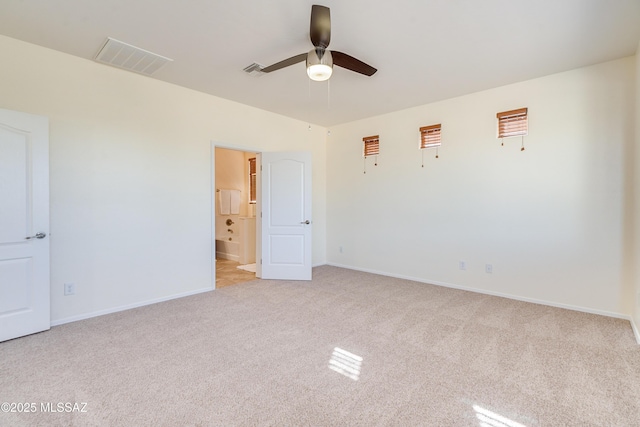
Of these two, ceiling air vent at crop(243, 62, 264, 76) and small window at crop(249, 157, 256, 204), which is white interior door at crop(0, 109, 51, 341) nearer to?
ceiling air vent at crop(243, 62, 264, 76)

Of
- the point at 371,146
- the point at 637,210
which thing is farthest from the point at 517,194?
the point at 371,146

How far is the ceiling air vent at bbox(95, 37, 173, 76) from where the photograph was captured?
9.17 feet

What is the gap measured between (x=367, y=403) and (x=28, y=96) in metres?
3.94

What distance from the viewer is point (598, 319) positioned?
10.1 ft

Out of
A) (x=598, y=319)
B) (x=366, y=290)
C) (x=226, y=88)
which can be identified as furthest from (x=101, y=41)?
(x=598, y=319)

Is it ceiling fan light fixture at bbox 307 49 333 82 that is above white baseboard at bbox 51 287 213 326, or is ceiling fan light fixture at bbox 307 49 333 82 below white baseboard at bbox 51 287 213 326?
above

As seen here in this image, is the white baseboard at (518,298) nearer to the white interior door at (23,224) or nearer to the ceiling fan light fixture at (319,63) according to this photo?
the ceiling fan light fixture at (319,63)

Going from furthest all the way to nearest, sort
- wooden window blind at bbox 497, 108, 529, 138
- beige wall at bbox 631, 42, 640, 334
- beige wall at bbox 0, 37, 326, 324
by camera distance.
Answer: wooden window blind at bbox 497, 108, 529, 138 → beige wall at bbox 0, 37, 326, 324 → beige wall at bbox 631, 42, 640, 334

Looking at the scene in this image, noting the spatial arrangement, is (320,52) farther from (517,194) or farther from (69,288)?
(69,288)

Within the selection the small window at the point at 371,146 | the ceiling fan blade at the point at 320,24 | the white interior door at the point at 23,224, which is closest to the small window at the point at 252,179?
the small window at the point at 371,146

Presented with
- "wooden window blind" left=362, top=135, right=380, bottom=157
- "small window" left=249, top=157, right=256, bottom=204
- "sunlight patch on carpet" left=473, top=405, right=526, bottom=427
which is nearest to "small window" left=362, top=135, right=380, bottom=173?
"wooden window blind" left=362, top=135, right=380, bottom=157

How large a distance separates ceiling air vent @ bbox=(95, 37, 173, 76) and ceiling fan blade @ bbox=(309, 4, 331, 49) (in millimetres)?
1809

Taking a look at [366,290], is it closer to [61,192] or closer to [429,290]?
[429,290]

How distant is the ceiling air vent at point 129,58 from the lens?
280 centimetres
